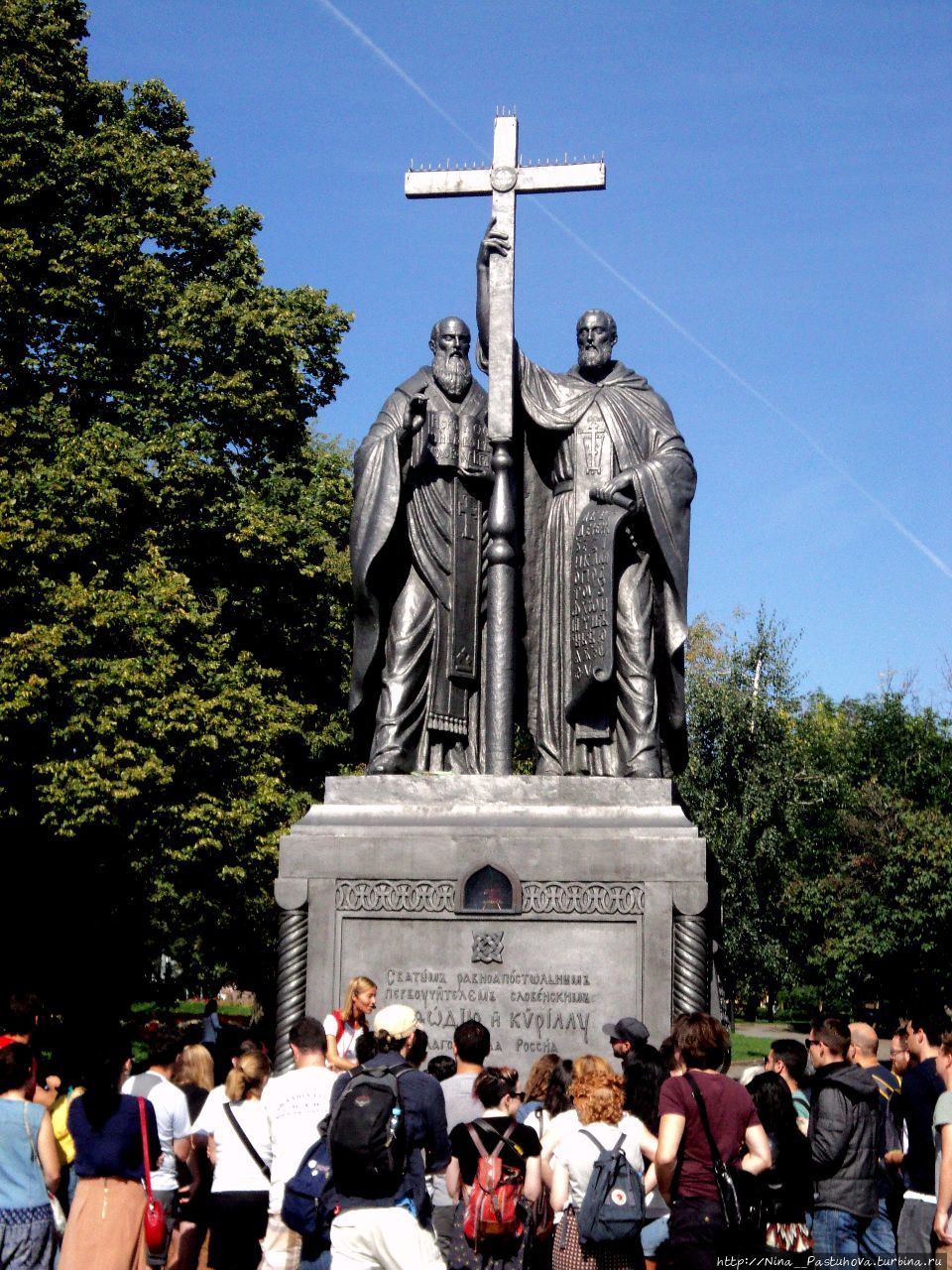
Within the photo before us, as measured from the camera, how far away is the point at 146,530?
81.9 feet

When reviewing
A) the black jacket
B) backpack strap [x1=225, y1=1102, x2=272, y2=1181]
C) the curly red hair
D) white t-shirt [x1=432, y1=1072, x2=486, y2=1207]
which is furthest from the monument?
the curly red hair

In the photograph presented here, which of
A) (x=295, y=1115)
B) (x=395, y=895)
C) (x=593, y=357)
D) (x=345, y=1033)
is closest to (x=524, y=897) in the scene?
(x=395, y=895)

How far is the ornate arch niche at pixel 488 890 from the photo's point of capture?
10.6 meters

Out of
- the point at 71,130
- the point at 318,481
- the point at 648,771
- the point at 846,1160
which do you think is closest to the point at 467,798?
the point at 648,771

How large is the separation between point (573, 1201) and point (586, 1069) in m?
0.52

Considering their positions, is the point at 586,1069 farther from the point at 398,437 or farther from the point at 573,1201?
the point at 398,437

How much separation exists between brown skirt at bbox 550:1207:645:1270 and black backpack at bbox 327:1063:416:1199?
104 centimetres

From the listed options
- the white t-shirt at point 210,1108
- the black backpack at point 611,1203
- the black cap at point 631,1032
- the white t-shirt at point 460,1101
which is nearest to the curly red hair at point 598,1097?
the black backpack at point 611,1203

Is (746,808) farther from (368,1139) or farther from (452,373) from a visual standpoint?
→ (368,1139)

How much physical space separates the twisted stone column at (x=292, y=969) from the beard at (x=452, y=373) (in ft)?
12.4

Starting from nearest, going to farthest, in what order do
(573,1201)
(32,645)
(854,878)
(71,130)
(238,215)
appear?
1. (573,1201)
2. (32,645)
3. (71,130)
4. (238,215)
5. (854,878)

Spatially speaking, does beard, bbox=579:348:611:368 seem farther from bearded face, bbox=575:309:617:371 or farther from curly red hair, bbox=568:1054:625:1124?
curly red hair, bbox=568:1054:625:1124

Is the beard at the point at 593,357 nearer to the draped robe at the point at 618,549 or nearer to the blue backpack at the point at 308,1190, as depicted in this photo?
the draped robe at the point at 618,549

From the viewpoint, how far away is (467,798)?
11117 millimetres
